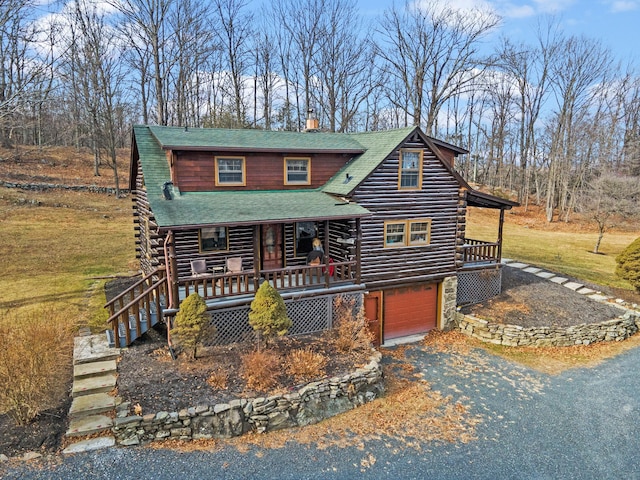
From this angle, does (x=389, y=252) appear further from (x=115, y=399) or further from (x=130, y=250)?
(x=130, y=250)

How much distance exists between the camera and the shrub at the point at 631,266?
19.2m

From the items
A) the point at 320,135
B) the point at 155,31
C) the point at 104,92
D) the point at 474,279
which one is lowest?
Result: the point at 474,279

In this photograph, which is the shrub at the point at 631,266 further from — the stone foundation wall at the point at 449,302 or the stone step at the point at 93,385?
the stone step at the point at 93,385

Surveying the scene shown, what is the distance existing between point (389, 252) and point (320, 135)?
18.8ft

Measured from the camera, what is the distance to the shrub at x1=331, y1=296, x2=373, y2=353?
12.3 m

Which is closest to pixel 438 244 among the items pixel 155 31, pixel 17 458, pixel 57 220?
pixel 17 458

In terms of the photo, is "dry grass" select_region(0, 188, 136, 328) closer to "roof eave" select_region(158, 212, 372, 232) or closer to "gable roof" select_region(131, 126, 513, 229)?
"gable roof" select_region(131, 126, 513, 229)

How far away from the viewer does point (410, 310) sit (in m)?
15.8

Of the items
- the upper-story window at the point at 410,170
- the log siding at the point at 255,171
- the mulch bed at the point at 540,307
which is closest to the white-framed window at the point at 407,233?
the upper-story window at the point at 410,170

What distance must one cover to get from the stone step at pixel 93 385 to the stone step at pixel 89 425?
→ 84 cm

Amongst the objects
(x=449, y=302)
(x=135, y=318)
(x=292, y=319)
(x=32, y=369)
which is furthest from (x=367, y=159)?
(x=32, y=369)

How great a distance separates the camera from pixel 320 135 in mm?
16875

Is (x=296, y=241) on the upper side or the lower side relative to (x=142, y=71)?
lower

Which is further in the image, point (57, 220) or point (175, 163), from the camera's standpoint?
point (57, 220)
